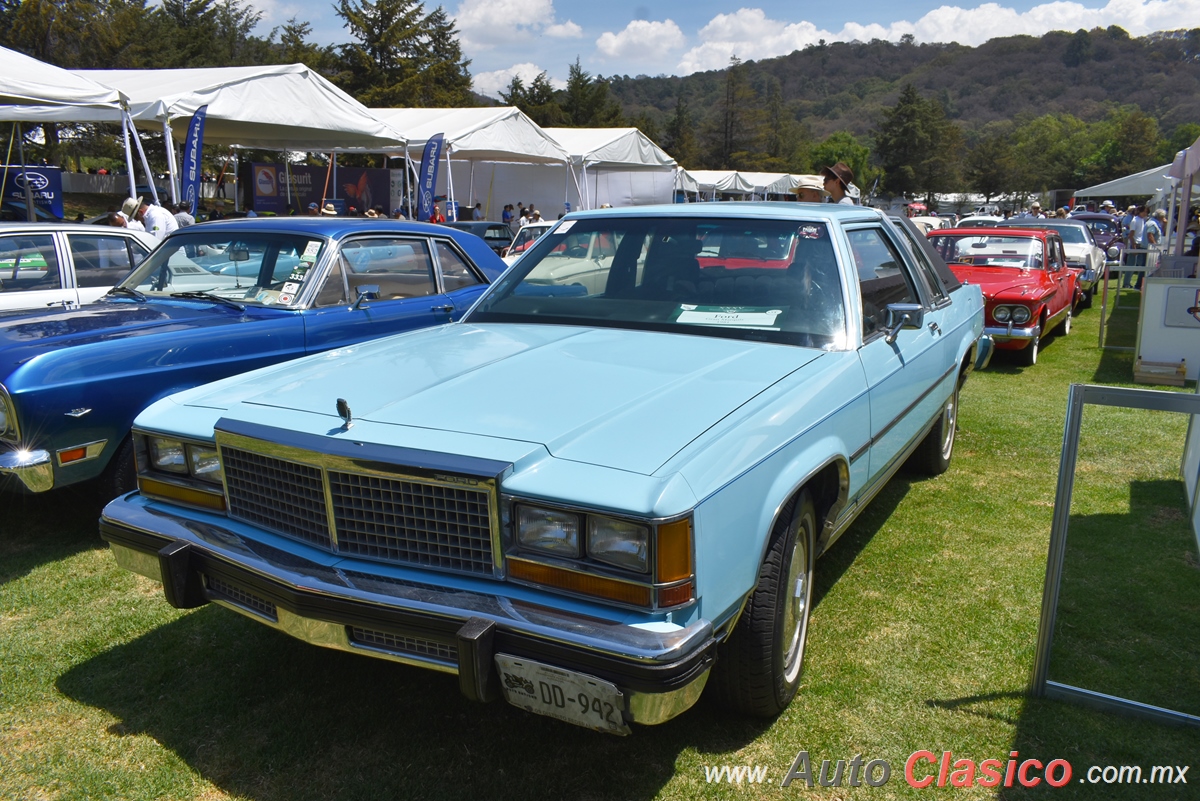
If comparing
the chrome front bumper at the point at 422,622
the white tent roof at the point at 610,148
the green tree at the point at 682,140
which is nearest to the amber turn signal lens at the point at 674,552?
the chrome front bumper at the point at 422,622

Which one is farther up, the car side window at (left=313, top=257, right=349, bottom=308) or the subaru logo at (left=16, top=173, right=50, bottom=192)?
the subaru logo at (left=16, top=173, right=50, bottom=192)

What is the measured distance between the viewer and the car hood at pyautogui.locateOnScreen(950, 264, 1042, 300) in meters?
9.44

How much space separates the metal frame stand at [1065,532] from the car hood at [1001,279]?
7.06 meters

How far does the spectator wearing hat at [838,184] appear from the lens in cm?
721

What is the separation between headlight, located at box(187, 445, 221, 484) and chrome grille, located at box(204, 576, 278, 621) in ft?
1.11

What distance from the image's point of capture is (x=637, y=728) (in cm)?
282

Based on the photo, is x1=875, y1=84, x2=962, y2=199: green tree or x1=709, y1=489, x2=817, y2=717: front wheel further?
x1=875, y1=84, x2=962, y2=199: green tree

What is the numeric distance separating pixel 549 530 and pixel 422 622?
41 cm

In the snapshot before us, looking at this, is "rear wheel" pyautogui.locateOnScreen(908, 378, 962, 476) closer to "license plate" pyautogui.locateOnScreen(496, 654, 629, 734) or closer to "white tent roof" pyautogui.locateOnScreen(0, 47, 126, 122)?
"license plate" pyautogui.locateOnScreen(496, 654, 629, 734)

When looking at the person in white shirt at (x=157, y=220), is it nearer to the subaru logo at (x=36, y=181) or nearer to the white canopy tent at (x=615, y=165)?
the subaru logo at (x=36, y=181)

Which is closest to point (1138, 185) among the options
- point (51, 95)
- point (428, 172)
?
point (428, 172)

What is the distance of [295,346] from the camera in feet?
15.9

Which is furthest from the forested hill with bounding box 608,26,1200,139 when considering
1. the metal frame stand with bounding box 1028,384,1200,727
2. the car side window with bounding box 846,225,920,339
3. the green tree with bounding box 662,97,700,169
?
the metal frame stand with bounding box 1028,384,1200,727

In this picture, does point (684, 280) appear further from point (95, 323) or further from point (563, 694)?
point (95, 323)
